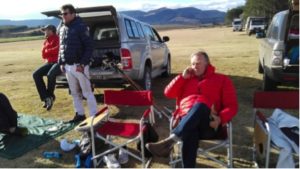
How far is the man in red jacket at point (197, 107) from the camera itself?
434cm

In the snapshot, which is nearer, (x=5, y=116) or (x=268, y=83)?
(x=5, y=116)

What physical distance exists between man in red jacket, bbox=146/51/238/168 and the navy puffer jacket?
2.04 m

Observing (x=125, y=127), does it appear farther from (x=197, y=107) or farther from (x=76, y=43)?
(x=76, y=43)

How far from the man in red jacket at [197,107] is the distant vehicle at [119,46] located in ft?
9.66

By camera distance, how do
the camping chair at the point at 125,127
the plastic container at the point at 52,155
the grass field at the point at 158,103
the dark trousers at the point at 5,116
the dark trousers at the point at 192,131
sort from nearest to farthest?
the dark trousers at the point at 192,131, the camping chair at the point at 125,127, the grass field at the point at 158,103, the plastic container at the point at 52,155, the dark trousers at the point at 5,116

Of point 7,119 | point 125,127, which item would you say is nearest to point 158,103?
point 7,119

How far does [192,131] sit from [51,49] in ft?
13.8

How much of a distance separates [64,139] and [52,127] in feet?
2.79

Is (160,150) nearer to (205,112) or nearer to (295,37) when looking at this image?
(205,112)

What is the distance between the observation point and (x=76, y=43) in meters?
6.40

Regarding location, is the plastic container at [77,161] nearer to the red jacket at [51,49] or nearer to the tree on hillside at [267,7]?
the red jacket at [51,49]

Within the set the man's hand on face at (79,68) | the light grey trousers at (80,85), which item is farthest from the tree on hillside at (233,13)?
the man's hand on face at (79,68)

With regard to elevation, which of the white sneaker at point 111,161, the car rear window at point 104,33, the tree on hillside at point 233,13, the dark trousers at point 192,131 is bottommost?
the tree on hillside at point 233,13

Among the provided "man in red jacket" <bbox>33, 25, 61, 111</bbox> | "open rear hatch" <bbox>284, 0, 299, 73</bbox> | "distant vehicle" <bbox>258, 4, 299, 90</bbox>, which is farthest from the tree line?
"man in red jacket" <bbox>33, 25, 61, 111</bbox>
